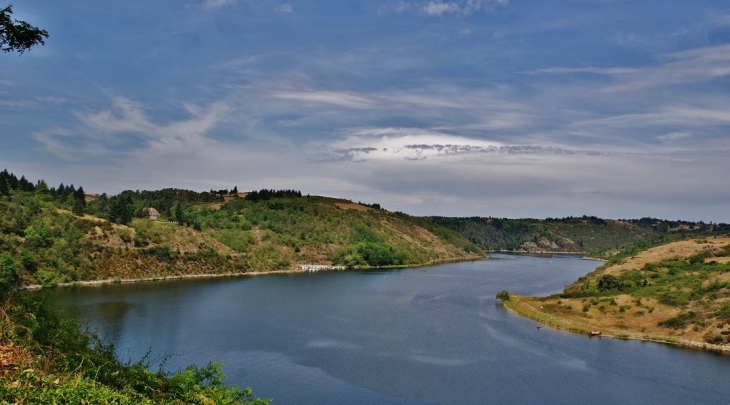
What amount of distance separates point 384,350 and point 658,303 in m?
47.1

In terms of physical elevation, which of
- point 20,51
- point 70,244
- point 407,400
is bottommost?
point 407,400

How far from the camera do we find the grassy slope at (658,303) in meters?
70.6

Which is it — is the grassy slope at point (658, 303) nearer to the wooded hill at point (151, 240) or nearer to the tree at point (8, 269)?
the wooded hill at point (151, 240)

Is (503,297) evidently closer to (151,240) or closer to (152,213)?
(151,240)

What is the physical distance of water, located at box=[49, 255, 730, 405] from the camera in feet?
153

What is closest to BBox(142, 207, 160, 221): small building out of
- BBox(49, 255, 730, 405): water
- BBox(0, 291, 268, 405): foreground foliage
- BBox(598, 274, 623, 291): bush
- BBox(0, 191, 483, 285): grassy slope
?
BBox(0, 191, 483, 285): grassy slope

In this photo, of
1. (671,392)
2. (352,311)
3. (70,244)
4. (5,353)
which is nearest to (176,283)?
(70,244)

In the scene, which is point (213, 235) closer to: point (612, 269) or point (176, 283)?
point (176, 283)

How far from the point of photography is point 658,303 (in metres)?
79.9

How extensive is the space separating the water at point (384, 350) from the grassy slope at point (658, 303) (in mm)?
5619

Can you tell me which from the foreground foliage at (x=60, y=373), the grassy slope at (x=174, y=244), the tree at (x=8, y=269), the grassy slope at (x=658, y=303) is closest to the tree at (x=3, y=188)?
the grassy slope at (x=174, y=244)

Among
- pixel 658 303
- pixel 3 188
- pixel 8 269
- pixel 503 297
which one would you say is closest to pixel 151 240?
pixel 3 188

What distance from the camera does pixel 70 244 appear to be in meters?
104

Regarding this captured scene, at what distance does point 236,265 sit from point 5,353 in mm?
128671
